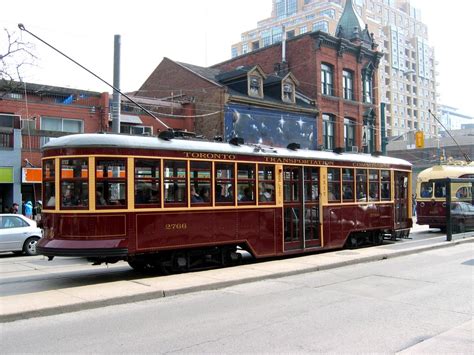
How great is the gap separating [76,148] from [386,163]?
35.3 feet

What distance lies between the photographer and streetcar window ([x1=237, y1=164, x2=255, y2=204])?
467 inches

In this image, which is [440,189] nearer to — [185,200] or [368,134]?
[185,200]

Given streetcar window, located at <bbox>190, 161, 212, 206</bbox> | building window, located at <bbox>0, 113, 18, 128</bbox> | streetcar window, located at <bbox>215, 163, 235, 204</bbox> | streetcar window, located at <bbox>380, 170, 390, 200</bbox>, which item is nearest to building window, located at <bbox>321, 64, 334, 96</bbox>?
streetcar window, located at <bbox>380, 170, 390, 200</bbox>

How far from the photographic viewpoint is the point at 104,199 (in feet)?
32.0

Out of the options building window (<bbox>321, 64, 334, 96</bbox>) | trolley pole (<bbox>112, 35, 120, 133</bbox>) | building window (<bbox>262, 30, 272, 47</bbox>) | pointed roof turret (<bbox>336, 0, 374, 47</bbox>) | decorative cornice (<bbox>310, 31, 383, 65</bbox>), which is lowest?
trolley pole (<bbox>112, 35, 120, 133</bbox>)

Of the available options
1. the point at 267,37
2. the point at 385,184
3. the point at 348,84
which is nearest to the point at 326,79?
the point at 348,84

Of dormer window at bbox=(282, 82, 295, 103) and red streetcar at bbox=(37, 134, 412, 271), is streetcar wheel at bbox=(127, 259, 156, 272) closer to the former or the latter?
red streetcar at bbox=(37, 134, 412, 271)

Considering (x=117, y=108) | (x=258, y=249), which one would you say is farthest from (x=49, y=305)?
(x=117, y=108)

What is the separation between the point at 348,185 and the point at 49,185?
867 centimetres

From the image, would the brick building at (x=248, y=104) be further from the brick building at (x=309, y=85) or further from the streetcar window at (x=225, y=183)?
the streetcar window at (x=225, y=183)

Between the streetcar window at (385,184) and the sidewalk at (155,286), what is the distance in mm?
3205

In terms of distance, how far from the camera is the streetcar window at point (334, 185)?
563 inches

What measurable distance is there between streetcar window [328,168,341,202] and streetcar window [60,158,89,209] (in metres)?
7.22

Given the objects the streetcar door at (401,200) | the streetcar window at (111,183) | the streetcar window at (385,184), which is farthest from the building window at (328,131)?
the streetcar window at (111,183)
